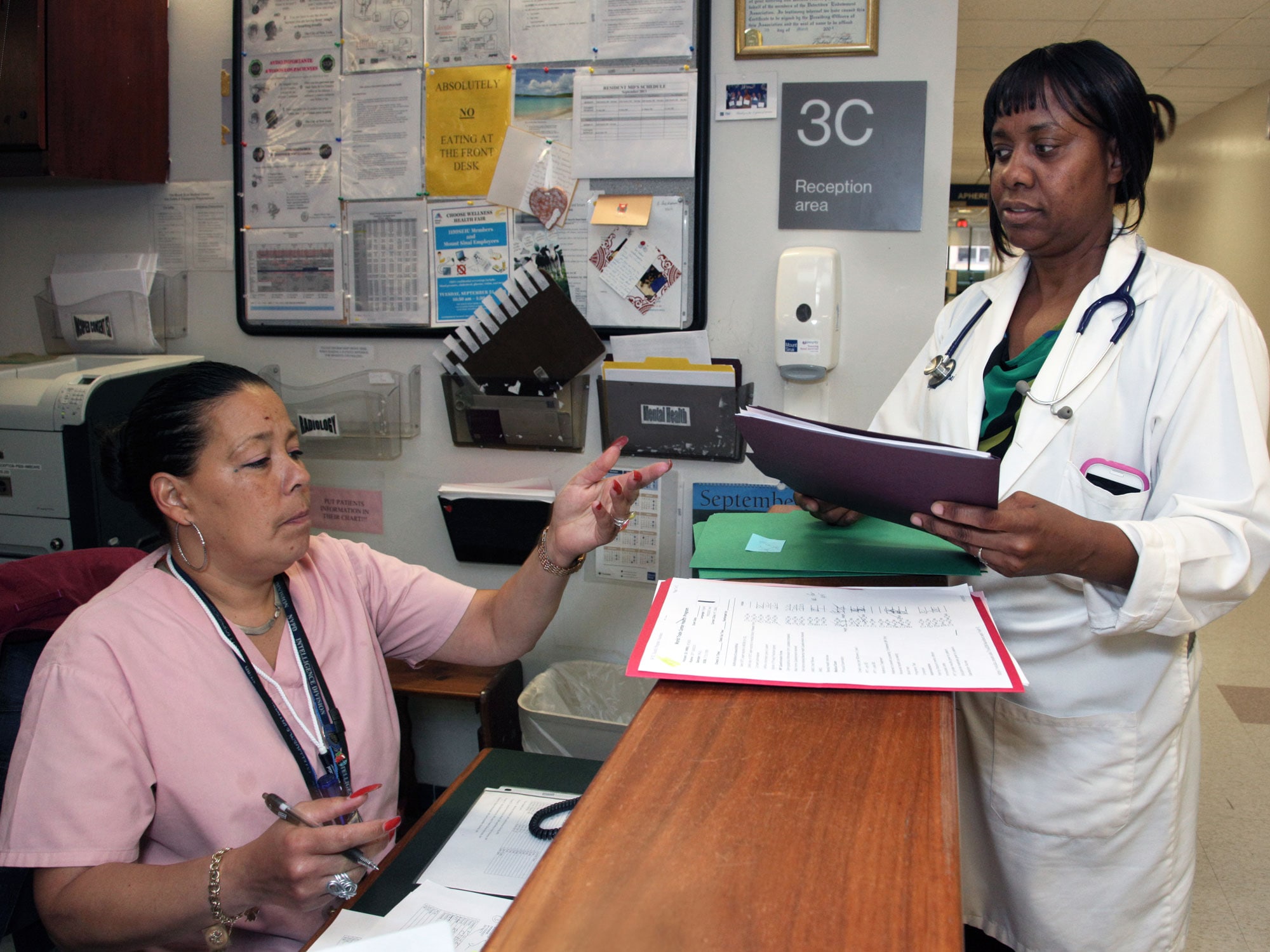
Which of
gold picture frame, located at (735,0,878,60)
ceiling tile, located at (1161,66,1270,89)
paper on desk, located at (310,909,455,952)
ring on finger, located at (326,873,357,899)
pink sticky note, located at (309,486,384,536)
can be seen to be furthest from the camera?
ceiling tile, located at (1161,66,1270,89)

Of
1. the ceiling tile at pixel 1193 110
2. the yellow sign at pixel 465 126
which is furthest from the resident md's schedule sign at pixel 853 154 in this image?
the ceiling tile at pixel 1193 110

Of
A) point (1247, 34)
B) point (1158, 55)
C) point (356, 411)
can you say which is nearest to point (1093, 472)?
point (356, 411)

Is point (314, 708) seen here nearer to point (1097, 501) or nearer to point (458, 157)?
point (1097, 501)

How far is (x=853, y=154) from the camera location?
2.05 m

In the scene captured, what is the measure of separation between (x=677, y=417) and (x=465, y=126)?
0.92 m

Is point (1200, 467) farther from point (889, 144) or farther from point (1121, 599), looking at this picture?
point (889, 144)

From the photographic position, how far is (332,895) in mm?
992

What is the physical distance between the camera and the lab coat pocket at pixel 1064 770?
1.13 m

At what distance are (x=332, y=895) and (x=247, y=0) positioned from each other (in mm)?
2339

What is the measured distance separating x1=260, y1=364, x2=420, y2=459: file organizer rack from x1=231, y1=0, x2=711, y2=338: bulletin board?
0.14 metres

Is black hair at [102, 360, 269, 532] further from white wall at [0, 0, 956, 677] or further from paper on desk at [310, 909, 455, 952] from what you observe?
white wall at [0, 0, 956, 677]

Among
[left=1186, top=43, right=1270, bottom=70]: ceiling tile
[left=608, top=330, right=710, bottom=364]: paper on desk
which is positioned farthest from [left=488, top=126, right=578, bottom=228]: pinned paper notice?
[left=1186, top=43, right=1270, bottom=70]: ceiling tile

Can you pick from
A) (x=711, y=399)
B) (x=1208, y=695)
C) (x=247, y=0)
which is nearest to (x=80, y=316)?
(x=247, y=0)

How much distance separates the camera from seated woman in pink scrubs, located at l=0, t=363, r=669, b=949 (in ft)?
3.38
